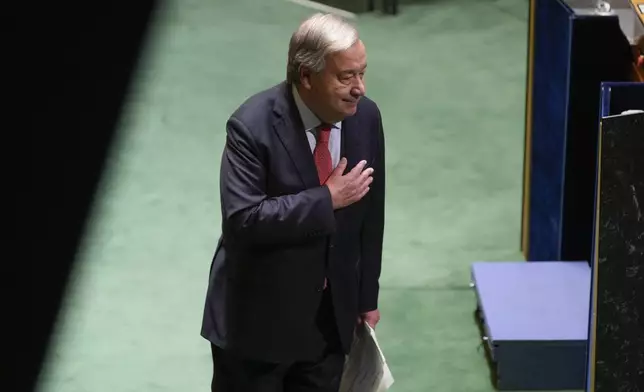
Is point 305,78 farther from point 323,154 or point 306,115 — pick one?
point 323,154

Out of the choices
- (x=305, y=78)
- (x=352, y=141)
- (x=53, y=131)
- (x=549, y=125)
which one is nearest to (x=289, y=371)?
(x=352, y=141)

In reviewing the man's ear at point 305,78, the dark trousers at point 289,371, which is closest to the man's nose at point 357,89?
the man's ear at point 305,78

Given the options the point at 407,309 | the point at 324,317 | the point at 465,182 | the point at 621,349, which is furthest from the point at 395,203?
the point at 324,317

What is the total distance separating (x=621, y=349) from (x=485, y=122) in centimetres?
293

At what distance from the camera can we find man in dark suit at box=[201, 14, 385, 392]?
2.86 meters

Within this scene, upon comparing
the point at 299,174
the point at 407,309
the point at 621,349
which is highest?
the point at 299,174

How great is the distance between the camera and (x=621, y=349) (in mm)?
3689

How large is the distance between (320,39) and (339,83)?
12cm

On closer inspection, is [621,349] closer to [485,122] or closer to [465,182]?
[465,182]

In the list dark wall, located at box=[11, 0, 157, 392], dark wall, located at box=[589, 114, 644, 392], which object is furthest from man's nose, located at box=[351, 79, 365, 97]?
dark wall, located at box=[11, 0, 157, 392]

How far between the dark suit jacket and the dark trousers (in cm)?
4

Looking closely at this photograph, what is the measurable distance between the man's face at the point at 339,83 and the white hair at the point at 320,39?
0.02 metres

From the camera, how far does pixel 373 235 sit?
3238 mm

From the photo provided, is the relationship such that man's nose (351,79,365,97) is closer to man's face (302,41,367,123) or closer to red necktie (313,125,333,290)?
man's face (302,41,367,123)
